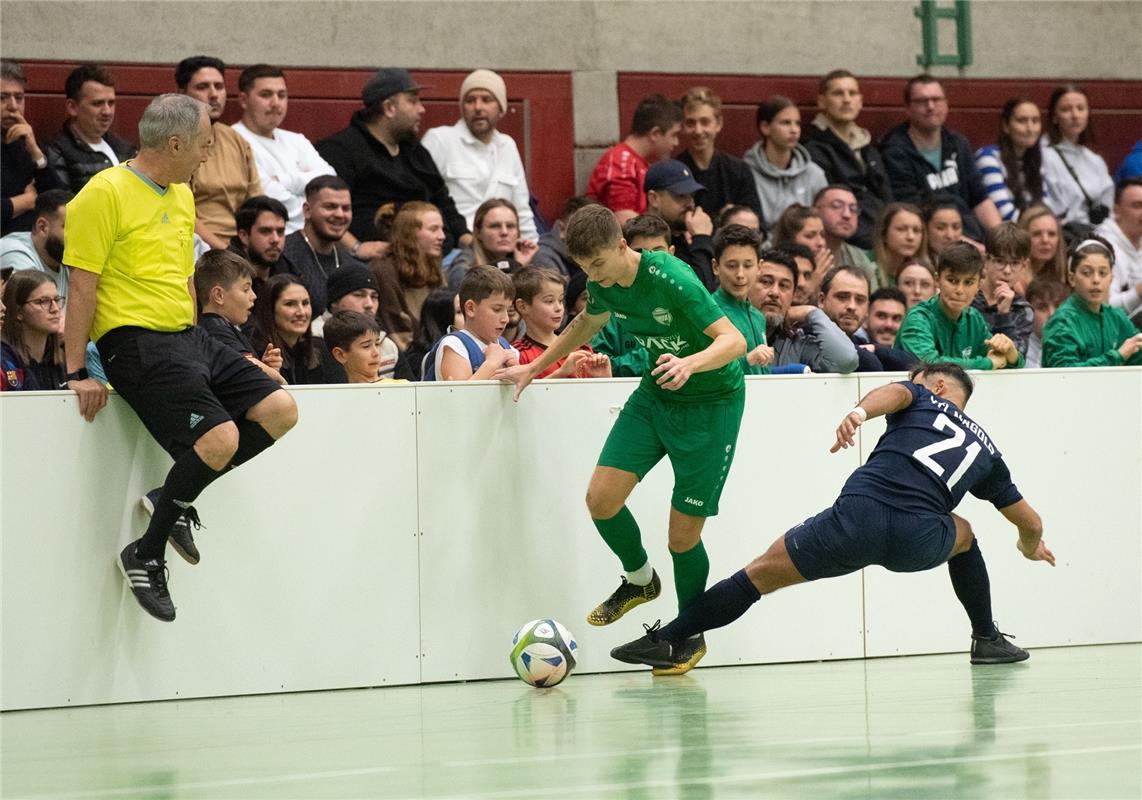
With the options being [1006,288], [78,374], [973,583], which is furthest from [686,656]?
[1006,288]

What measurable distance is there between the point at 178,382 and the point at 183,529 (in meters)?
0.65

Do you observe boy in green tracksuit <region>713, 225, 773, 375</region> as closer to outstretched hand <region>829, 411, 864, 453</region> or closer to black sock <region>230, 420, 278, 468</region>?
outstretched hand <region>829, 411, 864, 453</region>

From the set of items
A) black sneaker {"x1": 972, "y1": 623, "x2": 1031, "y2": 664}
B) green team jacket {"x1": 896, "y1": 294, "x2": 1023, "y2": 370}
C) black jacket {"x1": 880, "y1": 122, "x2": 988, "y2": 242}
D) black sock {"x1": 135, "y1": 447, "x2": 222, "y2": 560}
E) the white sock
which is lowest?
black sneaker {"x1": 972, "y1": 623, "x2": 1031, "y2": 664}

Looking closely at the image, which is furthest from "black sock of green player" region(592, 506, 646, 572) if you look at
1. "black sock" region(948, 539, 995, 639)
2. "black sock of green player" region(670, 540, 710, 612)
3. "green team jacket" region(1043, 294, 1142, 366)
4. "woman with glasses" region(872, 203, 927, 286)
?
"woman with glasses" region(872, 203, 927, 286)

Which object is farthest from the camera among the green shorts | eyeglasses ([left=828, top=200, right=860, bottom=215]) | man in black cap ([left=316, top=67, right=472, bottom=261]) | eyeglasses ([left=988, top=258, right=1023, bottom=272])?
eyeglasses ([left=828, top=200, right=860, bottom=215])

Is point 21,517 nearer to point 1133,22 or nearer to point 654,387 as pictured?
point 654,387

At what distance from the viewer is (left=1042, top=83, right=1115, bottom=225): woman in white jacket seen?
12586 mm

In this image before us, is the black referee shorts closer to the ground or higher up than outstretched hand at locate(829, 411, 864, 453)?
higher up

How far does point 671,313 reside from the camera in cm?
702

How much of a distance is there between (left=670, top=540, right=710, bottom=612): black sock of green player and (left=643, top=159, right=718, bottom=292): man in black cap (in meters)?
2.64

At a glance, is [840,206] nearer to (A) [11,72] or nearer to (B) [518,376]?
(B) [518,376]

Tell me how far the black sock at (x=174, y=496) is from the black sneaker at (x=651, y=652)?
→ 6.39 ft

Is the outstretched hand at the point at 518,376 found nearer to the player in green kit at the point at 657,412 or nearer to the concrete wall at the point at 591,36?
the player in green kit at the point at 657,412

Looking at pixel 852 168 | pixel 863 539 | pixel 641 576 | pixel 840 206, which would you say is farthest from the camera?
pixel 852 168
